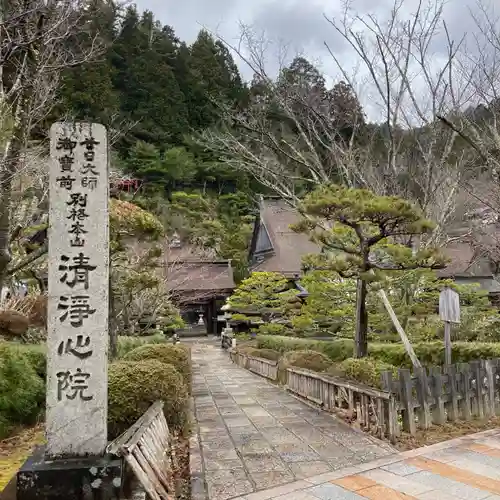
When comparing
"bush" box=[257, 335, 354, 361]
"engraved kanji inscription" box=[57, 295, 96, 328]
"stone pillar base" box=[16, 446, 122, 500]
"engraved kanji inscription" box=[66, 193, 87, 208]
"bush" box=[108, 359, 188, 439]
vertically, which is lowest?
"bush" box=[257, 335, 354, 361]

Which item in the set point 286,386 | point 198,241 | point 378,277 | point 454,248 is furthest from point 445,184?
point 198,241

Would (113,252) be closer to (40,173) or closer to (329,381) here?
(40,173)

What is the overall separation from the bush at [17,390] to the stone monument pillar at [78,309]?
382 cm

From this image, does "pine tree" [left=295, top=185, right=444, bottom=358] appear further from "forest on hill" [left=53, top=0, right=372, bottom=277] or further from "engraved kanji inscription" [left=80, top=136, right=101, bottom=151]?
"forest on hill" [left=53, top=0, right=372, bottom=277]

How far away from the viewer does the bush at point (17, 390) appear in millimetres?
7113

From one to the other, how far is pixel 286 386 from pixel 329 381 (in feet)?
9.79

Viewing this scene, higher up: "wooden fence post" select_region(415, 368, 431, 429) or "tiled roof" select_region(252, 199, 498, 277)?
"tiled roof" select_region(252, 199, 498, 277)

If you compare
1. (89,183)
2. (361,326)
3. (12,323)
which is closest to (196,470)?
(89,183)

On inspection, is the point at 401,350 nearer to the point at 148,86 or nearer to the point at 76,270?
the point at 76,270

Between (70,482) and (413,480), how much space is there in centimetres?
310

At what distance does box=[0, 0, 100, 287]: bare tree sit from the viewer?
5.31 meters

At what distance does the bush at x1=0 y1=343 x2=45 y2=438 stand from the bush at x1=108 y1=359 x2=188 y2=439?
2791mm

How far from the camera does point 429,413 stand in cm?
609

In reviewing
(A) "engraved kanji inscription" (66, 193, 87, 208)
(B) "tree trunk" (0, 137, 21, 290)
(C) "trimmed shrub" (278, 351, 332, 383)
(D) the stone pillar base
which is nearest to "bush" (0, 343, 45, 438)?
(B) "tree trunk" (0, 137, 21, 290)
